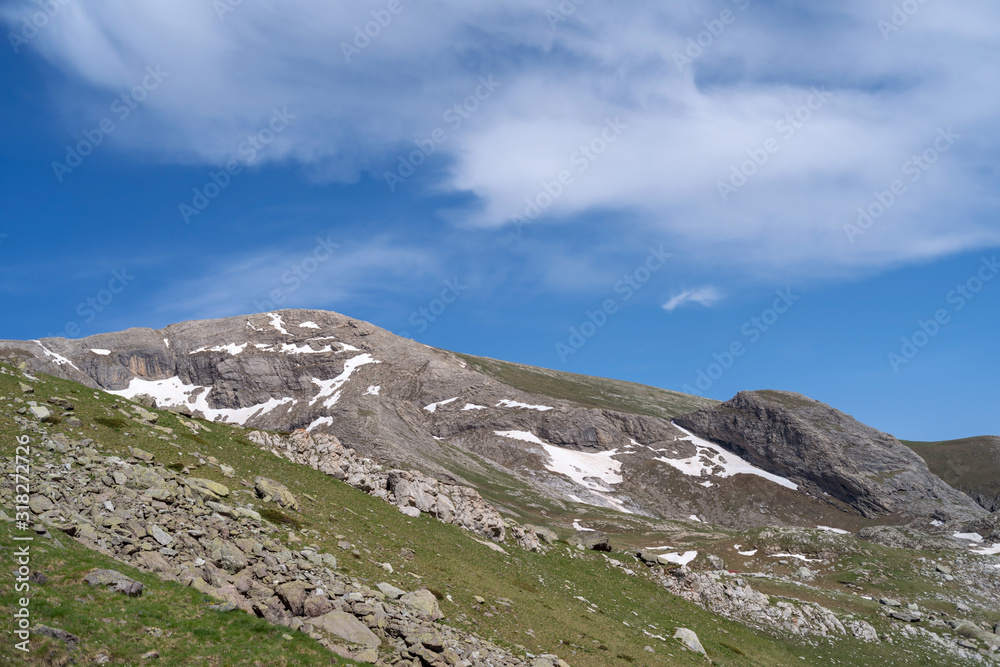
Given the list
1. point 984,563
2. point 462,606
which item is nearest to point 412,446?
point 984,563

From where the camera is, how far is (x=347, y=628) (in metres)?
23.3

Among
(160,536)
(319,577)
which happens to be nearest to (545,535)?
(319,577)

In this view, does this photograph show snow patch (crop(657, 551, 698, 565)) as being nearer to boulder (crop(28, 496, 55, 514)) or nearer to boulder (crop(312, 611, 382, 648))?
boulder (crop(312, 611, 382, 648))

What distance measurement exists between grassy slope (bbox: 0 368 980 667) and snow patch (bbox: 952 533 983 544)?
233ft

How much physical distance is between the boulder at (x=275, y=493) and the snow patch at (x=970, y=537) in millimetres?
116121

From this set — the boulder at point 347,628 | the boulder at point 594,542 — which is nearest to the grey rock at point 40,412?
the boulder at point 347,628

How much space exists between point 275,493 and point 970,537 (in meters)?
120

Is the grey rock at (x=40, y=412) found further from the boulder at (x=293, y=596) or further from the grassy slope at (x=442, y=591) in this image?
the boulder at (x=293, y=596)

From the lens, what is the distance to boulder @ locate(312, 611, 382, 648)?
75.2 ft

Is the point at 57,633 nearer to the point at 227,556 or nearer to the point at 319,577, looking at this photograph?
the point at 227,556

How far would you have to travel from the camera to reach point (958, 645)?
50.6 m

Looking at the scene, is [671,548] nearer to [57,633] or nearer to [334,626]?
[334,626]

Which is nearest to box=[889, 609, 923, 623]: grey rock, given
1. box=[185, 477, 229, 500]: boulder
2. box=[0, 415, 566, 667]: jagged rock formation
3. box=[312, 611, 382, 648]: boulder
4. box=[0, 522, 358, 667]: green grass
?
box=[0, 415, 566, 667]: jagged rock formation

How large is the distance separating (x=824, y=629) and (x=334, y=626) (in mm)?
45050
